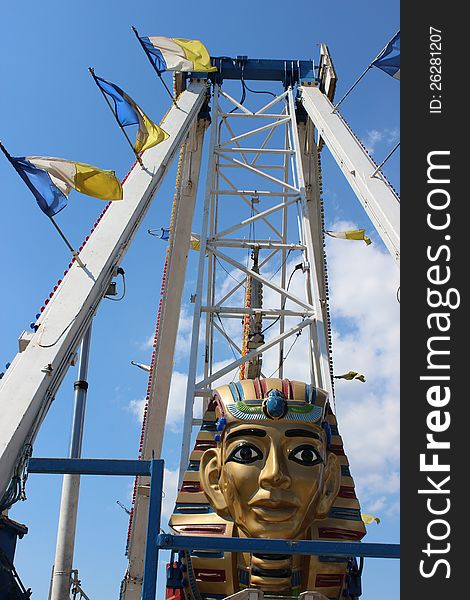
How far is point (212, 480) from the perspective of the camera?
7.09 metres

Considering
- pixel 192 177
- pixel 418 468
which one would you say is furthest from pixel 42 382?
pixel 192 177

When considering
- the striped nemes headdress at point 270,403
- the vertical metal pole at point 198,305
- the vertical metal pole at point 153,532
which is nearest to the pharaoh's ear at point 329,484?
the striped nemes headdress at point 270,403

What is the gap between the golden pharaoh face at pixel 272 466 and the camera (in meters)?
6.60

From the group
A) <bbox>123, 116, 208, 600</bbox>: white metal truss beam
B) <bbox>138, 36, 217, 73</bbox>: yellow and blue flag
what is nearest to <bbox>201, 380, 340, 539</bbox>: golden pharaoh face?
<bbox>123, 116, 208, 600</bbox>: white metal truss beam

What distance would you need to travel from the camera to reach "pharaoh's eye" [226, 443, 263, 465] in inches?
266

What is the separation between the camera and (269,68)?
16.0 meters

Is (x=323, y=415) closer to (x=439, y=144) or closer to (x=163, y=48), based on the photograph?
(x=439, y=144)

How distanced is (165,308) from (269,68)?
6.34 m

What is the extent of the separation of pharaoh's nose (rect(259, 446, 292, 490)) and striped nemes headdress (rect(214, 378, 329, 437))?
40cm

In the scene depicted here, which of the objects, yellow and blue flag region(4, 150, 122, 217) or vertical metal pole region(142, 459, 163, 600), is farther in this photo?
yellow and blue flag region(4, 150, 122, 217)

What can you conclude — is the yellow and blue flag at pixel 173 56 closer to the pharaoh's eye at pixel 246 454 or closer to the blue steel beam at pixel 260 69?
the blue steel beam at pixel 260 69

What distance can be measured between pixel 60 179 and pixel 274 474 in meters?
4.74

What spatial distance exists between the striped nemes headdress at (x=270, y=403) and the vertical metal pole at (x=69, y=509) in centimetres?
266

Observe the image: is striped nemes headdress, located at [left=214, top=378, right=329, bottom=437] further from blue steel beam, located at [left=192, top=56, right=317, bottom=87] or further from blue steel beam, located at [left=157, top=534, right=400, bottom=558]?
blue steel beam, located at [left=192, top=56, right=317, bottom=87]
